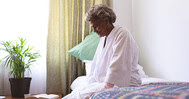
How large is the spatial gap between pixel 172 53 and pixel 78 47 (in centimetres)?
109

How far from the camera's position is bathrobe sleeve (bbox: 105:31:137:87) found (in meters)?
1.47

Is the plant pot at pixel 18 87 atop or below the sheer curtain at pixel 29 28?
below

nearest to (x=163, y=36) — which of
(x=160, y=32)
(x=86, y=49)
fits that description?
(x=160, y=32)

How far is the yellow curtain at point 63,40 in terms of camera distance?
3090 millimetres

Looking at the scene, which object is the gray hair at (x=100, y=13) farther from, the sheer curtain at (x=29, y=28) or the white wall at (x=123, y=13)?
the white wall at (x=123, y=13)

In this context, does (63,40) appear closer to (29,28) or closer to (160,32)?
(29,28)

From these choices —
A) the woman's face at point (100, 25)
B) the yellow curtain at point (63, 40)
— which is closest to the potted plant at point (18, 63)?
the yellow curtain at point (63, 40)

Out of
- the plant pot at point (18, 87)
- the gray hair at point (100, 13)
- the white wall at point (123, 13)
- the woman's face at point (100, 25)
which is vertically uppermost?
the white wall at point (123, 13)

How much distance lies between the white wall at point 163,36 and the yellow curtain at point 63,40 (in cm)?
75

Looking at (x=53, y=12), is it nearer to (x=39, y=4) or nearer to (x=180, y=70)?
(x=39, y=4)

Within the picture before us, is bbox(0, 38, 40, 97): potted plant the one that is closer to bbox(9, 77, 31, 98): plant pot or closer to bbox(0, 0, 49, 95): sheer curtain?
bbox(9, 77, 31, 98): plant pot

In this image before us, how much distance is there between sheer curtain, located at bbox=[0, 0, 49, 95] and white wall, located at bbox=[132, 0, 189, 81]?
126 centimetres

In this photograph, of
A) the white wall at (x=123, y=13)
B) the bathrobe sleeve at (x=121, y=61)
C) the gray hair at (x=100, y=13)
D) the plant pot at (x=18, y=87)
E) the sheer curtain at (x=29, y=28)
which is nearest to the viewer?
the bathrobe sleeve at (x=121, y=61)

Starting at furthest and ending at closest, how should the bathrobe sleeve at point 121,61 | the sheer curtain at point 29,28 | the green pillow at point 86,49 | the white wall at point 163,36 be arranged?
1. the sheer curtain at point 29,28
2. the green pillow at point 86,49
3. the white wall at point 163,36
4. the bathrobe sleeve at point 121,61
